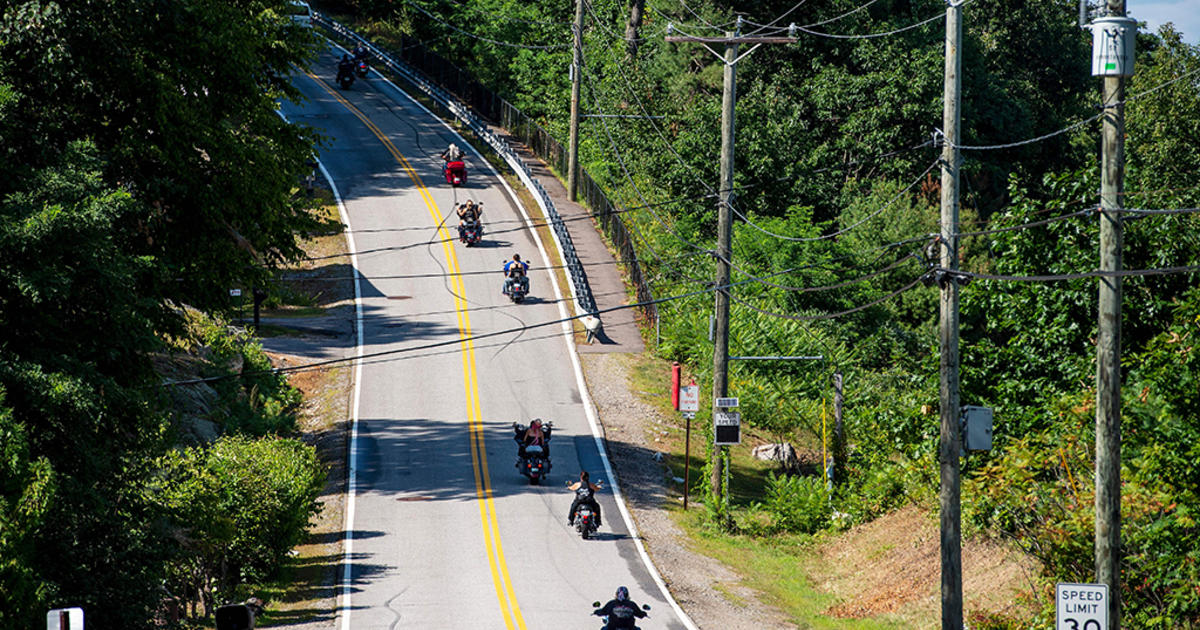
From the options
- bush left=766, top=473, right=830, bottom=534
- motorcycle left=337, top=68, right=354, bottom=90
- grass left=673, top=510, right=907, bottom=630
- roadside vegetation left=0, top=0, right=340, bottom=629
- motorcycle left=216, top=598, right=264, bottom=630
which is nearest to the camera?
motorcycle left=216, top=598, right=264, bottom=630

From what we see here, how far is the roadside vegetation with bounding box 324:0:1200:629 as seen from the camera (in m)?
18.9

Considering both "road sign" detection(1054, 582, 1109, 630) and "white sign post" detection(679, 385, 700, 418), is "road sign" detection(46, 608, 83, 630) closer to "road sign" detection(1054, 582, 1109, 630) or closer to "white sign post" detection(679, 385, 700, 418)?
"road sign" detection(1054, 582, 1109, 630)

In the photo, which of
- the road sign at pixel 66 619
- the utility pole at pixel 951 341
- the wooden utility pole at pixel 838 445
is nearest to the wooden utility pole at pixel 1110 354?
the utility pole at pixel 951 341

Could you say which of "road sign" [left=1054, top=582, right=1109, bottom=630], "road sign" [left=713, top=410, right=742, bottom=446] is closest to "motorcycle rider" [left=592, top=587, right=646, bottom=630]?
"road sign" [left=1054, top=582, right=1109, bottom=630]

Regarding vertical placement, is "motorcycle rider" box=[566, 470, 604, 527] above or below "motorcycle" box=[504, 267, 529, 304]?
below

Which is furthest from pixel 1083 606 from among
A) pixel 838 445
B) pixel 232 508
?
pixel 838 445

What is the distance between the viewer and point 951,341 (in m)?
17.6

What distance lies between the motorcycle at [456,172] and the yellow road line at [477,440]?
126 centimetres

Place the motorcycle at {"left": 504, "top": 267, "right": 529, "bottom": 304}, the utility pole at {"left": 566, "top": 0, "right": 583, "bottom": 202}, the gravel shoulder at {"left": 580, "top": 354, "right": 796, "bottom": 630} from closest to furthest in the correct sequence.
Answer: the gravel shoulder at {"left": 580, "top": 354, "right": 796, "bottom": 630}
the motorcycle at {"left": 504, "top": 267, "right": 529, "bottom": 304}
the utility pole at {"left": 566, "top": 0, "right": 583, "bottom": 202}

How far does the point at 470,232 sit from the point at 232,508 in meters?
27.9

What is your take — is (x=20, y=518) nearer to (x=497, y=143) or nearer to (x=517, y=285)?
(x=517, y=285)

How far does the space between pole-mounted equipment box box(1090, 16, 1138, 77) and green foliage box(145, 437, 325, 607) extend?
13.9 meters

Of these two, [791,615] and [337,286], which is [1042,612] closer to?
[791,615]

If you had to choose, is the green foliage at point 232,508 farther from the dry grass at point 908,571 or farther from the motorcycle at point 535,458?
the dry grass at point 908,571
